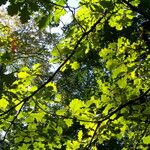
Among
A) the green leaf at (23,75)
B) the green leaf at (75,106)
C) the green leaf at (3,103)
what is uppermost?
the green leaf at (23,75)

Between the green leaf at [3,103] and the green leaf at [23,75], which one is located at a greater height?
the green leaf at [23,75]

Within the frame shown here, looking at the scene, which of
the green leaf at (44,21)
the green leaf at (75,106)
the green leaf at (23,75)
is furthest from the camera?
the green leaf at (75,106)

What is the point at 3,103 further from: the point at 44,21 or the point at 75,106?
the point at 44,21

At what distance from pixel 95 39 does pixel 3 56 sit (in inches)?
48.3

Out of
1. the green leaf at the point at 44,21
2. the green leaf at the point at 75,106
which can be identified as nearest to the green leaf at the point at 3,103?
the green leaf at the point at 75,106

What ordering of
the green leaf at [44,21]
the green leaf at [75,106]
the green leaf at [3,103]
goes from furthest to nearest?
the green leaf at [75,106] < the green leaf at [3,103] < the green leaf at [44,21]

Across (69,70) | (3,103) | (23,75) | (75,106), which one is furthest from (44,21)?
(69,70)

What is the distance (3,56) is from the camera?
10.1 ft

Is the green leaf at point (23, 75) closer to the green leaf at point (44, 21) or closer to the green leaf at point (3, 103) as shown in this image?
the green leaf at point (3, 103)

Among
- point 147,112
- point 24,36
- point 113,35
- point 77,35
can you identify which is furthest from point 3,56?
point 24,36

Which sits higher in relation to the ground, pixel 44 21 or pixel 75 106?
pixel 44 21

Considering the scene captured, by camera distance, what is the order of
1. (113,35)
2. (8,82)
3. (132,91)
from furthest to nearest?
(113,35)
(132,91)
(8,82)

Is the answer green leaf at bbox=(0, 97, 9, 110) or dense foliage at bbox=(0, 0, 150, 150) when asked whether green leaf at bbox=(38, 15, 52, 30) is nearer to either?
dense foliage at bbox=(0, 0, 150, 150)

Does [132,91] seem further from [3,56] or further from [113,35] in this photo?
[113,35]
